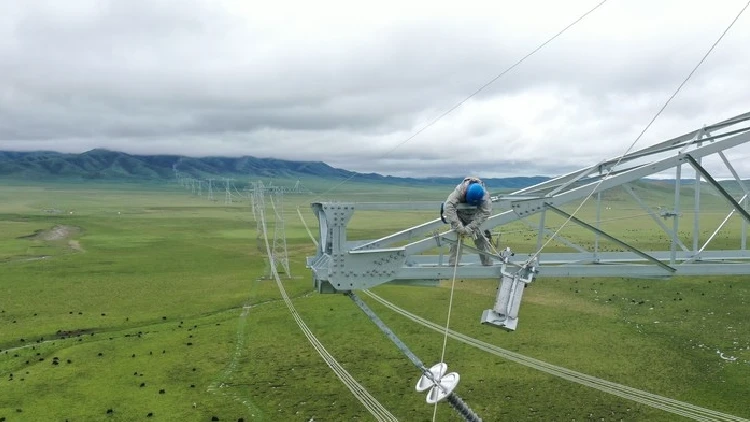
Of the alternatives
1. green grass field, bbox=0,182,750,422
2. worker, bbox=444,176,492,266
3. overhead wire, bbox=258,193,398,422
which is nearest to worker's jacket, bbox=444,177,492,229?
worker, bbox=444,176,492,266

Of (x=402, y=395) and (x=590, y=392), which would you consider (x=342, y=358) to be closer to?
(x=402, y=395)

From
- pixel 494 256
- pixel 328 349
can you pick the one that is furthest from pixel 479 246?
pixel 328 349

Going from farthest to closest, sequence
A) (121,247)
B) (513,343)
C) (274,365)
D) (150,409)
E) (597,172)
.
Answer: (121,247), (513,343), (274,365), (150,409), (597,172)

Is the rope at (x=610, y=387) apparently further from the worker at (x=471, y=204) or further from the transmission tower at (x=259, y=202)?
the transmission tower at (x=259, y=202)

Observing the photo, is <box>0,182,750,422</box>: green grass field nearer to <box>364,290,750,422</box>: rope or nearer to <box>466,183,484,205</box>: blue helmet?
<box>364,290,750,422</box>: rope

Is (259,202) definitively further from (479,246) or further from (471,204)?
(471,204)

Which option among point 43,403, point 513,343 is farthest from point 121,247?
point 513,343

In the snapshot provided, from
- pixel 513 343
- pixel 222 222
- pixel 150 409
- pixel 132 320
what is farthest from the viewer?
pixel 222 222

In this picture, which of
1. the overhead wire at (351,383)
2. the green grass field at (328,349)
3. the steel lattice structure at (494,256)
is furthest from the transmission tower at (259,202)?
the steel lattice structure at (494,256)
